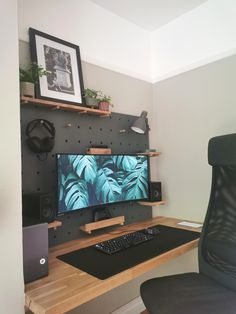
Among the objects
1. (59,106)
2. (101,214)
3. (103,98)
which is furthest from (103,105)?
(101,214)

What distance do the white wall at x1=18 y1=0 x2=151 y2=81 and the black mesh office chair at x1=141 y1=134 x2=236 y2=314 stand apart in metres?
1.22

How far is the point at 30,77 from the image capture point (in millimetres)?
1418

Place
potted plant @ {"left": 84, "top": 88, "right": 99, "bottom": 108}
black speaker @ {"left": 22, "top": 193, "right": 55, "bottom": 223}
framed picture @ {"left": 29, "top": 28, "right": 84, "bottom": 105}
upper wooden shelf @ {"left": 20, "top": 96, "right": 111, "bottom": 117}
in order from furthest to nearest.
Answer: potted plant @ {"left": 84, "top": 88, "right": 99, "bottom": 108}, framed picture @ {"left": 29, "top": 28, "right": 84, "bottom": 105}, upper wooden shelf @ {"left": 20, "top": 96, "right": 111, "bottom": 117}, black speaker @ {"left": 22, "top": 193, "right": 55, "bottom": 223}

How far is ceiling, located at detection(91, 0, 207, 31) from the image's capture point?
1.97m

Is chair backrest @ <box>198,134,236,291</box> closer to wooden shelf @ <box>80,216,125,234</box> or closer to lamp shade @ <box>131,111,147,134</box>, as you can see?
wooden shelf @ <box>80,216,125,234</box>

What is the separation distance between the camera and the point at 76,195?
152cm

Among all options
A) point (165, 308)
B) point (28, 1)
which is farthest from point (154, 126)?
point (165, 308)

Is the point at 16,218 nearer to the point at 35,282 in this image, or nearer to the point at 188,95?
the point at 35,282

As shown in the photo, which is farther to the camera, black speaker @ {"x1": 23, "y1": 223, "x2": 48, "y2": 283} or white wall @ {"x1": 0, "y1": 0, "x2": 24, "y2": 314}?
black speaker @ {"x1": 23, "y1": 223, "x2": 48, "y2": 283}

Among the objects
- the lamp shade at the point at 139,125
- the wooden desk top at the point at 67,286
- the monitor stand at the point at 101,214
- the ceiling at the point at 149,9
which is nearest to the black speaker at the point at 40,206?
the wooden desk top at the point at 67,286

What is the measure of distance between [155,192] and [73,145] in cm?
85

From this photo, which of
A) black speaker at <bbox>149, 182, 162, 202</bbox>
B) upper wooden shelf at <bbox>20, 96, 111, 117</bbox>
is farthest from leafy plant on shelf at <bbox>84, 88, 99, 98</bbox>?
black speaker at <bbox>149, 182, 162, 202</bbox>

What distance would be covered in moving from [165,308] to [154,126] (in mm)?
1661

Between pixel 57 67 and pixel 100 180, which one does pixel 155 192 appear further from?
pixel 57 67
